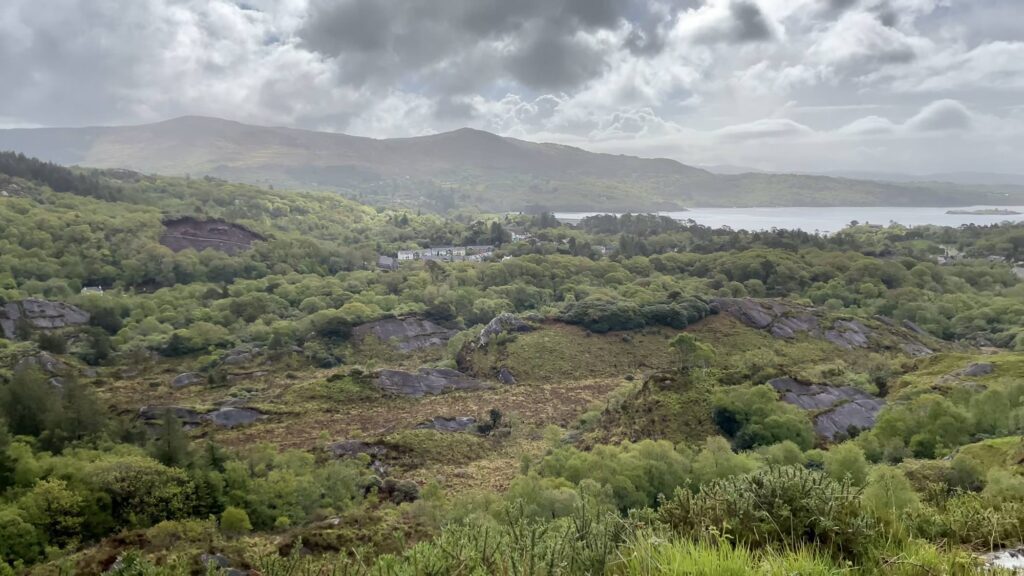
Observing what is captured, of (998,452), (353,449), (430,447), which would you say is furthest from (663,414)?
(353,449)

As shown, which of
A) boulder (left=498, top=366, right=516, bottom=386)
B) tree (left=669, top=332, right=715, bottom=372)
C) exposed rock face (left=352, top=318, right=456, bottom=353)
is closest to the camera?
tree (left=669, top=332, right=715, bottom=372)

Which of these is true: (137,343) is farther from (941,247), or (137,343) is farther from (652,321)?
(941,247)

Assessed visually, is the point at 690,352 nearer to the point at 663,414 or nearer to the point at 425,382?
the point at 663,414

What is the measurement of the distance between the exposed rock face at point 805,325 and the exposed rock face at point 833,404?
16.2 m

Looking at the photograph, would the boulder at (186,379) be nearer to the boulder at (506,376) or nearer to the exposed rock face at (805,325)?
the boulder at (506,376)

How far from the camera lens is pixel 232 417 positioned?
32.4m

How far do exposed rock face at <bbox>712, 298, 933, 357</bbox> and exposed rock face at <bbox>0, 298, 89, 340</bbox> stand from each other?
5638 centimetres

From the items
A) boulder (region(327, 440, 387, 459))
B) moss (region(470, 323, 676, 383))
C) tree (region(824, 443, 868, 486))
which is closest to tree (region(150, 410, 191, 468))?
boulder (region(327, 440, 387, 459))

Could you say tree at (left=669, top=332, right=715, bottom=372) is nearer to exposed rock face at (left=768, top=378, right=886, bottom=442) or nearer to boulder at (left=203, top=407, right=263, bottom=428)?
exposed rock face at (left=768, top=378, right=886, bottom=442)

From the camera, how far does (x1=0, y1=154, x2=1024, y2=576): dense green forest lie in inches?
185

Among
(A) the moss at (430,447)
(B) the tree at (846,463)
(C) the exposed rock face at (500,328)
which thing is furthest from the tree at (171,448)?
(C) the exposed rock face at (500,328)

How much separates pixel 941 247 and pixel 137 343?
391 ft

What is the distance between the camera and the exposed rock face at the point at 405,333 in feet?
163

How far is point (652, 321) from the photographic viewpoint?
4819cm
